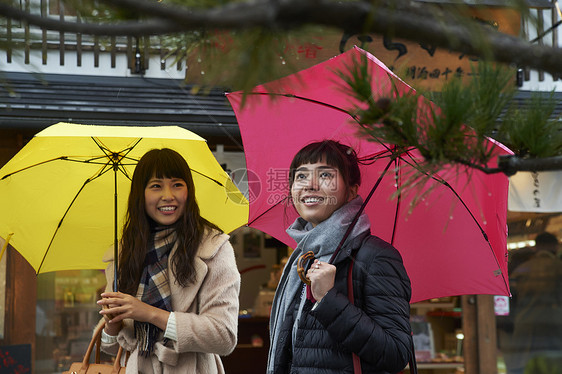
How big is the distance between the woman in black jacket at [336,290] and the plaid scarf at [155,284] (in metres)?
0.52

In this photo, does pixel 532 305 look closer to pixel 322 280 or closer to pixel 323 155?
pixel 323 155

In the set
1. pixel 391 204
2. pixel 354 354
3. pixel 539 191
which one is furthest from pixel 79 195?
pixel 539 191

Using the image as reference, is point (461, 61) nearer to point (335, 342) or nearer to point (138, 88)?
point (138, 88)

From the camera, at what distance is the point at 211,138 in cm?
661

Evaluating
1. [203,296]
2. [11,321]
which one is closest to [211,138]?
[11,321]

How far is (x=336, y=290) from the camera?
2631 millimetres

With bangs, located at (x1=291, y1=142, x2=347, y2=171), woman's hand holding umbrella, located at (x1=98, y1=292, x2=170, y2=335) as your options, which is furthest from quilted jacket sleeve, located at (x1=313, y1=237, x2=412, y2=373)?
woman's hand holding umbrella, located at (x1=98, y1=292, x2=170, y2=335)

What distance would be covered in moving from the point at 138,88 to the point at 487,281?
12.5 ft

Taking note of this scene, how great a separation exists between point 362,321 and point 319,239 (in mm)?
421

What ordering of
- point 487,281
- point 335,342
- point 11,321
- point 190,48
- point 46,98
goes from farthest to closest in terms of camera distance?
point 11,321 < point 46,98 < point 487,281 < point 335,342 < point 190,48

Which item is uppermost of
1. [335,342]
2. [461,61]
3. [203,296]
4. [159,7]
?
[461,61]

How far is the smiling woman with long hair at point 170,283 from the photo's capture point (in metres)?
2.99

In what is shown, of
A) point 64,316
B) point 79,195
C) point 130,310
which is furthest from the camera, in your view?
point 64,316

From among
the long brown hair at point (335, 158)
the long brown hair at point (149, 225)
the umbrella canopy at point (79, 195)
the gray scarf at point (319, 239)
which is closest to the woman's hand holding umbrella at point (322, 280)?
the gray scarf at point (319, 239)
